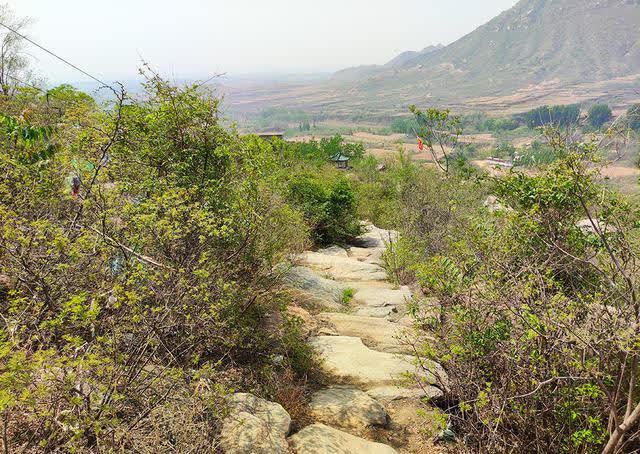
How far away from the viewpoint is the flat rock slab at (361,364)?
612 centimetres

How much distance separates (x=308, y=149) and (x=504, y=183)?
3375 centimetres

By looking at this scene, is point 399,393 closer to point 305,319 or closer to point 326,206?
point 305,319

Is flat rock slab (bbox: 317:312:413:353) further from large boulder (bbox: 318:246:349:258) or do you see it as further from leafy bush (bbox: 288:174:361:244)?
leafy bush (bbox: 288:174:361:244)

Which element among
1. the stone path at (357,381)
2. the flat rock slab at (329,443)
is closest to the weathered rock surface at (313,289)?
the stone path at (357,381)

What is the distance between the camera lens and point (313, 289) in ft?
31.3

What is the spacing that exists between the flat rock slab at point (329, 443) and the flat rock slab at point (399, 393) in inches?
42.7

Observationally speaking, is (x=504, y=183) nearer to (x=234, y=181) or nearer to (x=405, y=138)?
(x=234, y=181)

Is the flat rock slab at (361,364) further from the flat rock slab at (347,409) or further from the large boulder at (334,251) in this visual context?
the large boulder at (334,251)

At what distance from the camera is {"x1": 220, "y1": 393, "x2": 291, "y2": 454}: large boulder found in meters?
4.04

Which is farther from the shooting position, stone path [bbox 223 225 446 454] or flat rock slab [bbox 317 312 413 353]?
flat rock slab [bbox 317 312 413 353]

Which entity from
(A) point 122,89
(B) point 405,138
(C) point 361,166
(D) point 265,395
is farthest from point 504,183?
(B) point 405,138

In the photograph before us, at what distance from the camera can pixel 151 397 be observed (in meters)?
3.65

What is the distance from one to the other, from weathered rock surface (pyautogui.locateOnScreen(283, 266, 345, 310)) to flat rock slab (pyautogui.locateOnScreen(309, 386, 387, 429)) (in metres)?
3.09

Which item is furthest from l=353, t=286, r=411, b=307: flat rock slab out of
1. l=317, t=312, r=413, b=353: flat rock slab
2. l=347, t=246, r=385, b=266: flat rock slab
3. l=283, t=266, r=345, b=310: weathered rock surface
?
l=347, t=246, r=385, b=266: flat rock slab
